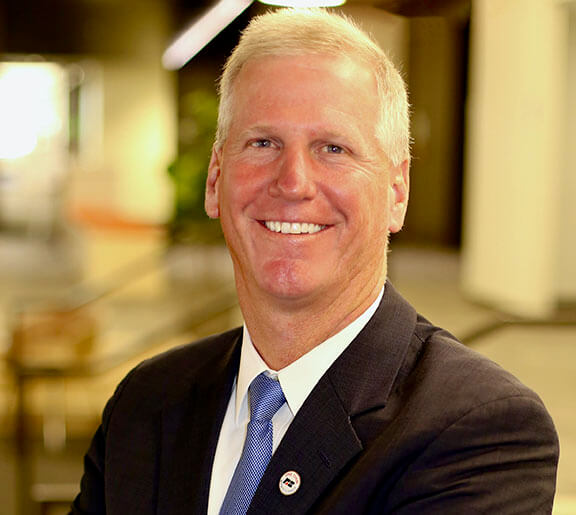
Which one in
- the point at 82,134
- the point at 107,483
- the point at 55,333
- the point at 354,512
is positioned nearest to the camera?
the point at 354,512

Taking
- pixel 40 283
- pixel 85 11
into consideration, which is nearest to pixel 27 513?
pixel 40 283

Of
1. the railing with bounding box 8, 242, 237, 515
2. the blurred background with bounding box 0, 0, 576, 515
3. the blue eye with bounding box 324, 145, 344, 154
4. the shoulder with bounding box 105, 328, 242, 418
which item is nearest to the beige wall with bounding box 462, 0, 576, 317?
the blurred background with bounding box 0, 0, 576, 515

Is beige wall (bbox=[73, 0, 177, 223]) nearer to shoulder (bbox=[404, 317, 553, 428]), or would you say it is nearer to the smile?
the smile

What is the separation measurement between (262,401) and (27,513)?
345 cm

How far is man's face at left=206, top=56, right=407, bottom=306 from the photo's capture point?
1.35 meters

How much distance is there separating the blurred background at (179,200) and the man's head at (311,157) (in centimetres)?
30

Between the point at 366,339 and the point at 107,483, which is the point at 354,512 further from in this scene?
the point at 107,483

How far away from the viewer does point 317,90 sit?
4.43 ft

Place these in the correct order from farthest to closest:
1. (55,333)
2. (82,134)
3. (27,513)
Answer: (82,134), (55,333), (27,513)

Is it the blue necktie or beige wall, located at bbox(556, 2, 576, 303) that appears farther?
beige wall, located at bbox(556, 2, 576, 303)

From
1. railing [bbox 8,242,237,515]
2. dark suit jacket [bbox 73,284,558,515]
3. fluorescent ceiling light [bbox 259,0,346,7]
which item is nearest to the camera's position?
dark suit jacket [bbox 73,284,558,515]

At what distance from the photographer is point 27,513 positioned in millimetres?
4473

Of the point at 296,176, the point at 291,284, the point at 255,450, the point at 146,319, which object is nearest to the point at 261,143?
the point at 296,176

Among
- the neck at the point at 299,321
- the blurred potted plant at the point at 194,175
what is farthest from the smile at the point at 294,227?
the blurred potted plant at the point at 194,175
